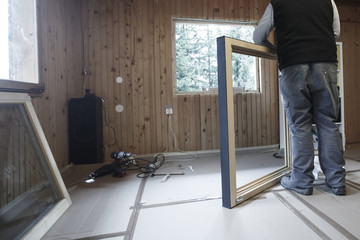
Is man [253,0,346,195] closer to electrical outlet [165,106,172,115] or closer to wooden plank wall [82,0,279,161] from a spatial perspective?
wooden plank wall [82,0,279,161]

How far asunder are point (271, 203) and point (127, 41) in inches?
96.8

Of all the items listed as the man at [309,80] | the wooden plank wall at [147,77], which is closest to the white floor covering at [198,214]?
the man at [309,80]

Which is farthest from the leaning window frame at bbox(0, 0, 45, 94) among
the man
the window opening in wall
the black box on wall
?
the man

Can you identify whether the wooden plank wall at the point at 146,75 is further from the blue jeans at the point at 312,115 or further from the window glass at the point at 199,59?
the blue jeans at the point at 312,115

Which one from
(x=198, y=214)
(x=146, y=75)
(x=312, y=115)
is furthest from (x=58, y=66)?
(x=312, y=115)

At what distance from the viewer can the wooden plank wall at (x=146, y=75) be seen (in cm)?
246

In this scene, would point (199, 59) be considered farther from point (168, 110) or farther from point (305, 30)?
point (305, 30)

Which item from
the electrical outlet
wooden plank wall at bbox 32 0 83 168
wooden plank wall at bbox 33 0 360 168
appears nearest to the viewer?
wooden plank wall at bbox 32 0 83 168

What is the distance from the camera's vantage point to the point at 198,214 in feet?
3.81

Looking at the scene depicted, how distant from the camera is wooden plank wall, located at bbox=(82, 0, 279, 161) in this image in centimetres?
250

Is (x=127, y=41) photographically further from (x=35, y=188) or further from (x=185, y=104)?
(x=35, y=188)

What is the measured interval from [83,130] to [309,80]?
2.26m

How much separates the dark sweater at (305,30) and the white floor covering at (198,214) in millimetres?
963

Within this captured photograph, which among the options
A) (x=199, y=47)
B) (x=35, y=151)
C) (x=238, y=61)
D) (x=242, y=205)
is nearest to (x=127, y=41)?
(x=199, y=47)
